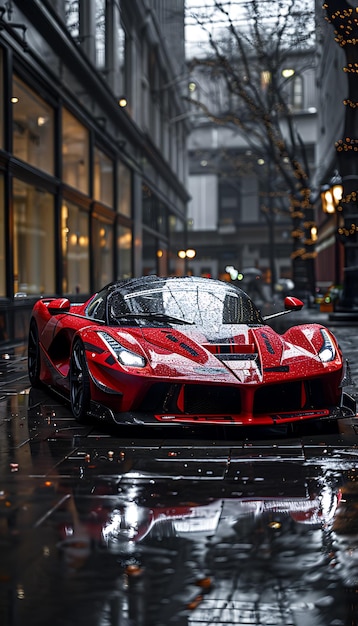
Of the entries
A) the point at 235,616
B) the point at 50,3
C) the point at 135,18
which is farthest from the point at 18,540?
the point at 135,18

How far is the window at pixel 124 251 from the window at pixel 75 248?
5488 mm

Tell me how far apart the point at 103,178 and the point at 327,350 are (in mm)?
20914

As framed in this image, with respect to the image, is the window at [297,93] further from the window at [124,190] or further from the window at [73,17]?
the window at [73,17]

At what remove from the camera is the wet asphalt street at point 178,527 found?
11.0ft

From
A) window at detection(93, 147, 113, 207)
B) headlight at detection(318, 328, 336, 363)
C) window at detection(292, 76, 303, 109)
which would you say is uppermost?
window at detection(292, 76, 303, 109)

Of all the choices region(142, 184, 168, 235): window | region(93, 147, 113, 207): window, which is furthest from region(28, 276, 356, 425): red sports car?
region(142, 184, 168, 235): window

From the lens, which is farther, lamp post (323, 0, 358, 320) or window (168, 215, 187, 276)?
window (168, 215, 187, 276)

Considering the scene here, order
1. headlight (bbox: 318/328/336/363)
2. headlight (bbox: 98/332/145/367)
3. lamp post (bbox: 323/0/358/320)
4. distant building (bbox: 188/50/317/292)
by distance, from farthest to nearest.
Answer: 1. distant building (bbox: 188/50/317/292)
2. lamp post (bbox: 323/0/358/320)
3. headlight (bbox: 318/328/336/363)
4. headlight (bbox: 98/332/145/367)

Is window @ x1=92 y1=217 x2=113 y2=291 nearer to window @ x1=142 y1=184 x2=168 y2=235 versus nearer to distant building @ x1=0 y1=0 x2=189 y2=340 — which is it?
distant building @ x1=0 y1=0 x2=189 y2=340

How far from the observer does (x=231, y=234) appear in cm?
8238

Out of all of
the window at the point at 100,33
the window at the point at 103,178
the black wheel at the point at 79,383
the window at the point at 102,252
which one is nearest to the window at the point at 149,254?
the window at the point at 102,252

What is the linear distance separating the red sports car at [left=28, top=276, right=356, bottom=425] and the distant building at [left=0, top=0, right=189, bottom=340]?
333 inches

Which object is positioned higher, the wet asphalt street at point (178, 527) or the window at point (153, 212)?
the window at point (153, 212)

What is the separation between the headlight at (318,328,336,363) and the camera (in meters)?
7.39
